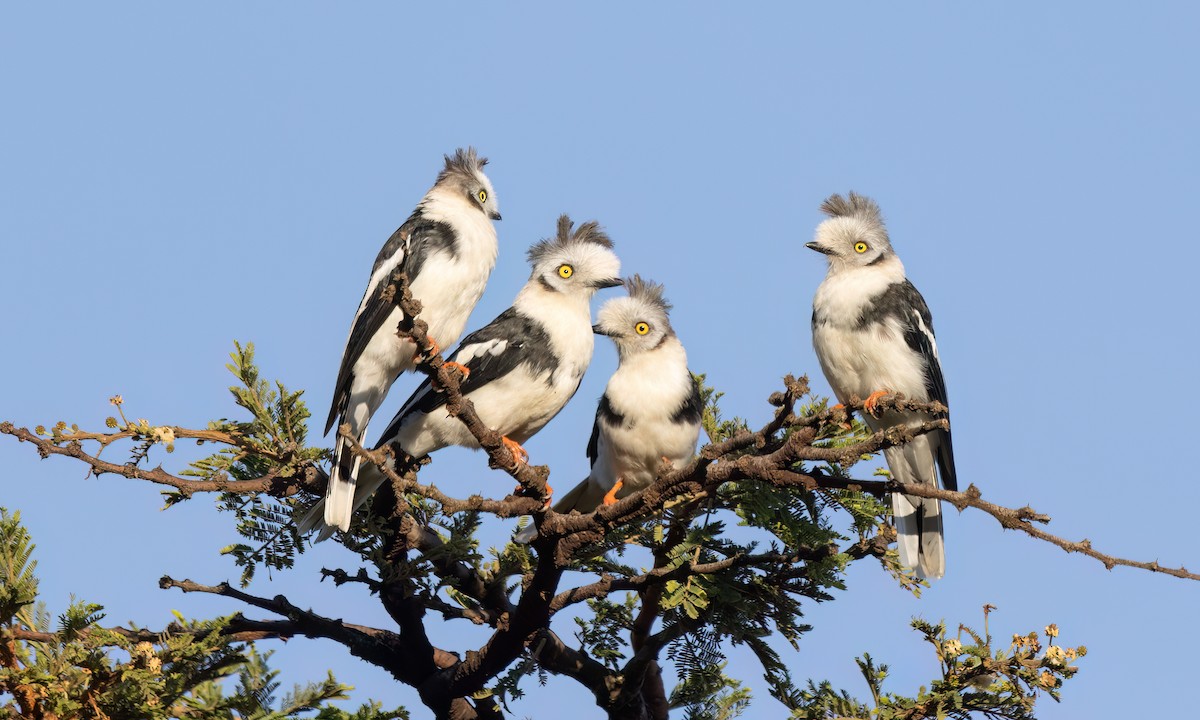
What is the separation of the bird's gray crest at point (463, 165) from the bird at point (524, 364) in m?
0.91

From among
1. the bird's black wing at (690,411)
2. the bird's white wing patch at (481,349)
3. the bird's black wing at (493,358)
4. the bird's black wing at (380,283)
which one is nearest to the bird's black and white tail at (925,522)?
the bird's black wing at (690,411)

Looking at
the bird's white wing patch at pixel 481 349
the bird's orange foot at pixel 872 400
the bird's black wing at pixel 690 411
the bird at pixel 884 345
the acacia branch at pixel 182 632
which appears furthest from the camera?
the bird's white wing patch at pixel 481 349

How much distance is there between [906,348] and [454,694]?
3.00m

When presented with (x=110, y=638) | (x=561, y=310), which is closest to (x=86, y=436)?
(x=110, y=638)

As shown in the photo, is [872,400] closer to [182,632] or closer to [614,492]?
[614,492]

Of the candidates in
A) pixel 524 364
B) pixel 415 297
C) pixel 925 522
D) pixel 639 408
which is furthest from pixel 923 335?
pixel 415 297

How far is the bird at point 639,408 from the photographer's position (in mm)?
7160

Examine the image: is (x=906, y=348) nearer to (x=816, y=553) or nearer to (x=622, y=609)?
(x=816, y=553)

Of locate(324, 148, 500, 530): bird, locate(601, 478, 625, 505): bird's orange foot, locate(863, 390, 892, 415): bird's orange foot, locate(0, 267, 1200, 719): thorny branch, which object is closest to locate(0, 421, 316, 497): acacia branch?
locate(0, 267, 1200, 719): thorny branch

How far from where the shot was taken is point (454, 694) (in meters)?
6.62

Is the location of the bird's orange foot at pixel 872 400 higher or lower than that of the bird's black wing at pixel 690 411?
lower

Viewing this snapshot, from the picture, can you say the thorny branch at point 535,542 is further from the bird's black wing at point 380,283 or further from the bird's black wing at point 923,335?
the bird's black wing at point 923,335

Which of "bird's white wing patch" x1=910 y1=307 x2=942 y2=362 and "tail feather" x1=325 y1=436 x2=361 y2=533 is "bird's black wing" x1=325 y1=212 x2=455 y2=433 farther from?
"bird's white wing patch" x1=910 y1=307 x2=942 y2=362

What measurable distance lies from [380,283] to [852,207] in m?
2.84
